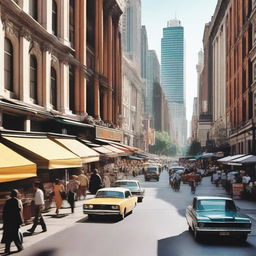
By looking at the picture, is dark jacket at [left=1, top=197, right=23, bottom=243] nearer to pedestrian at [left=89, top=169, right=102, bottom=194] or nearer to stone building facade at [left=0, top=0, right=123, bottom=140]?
stone building facade at [left=0, top=0, right=123, bottom=140]

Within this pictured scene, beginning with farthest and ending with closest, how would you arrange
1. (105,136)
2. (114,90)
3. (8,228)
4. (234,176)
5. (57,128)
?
(114,90)
(105,136)
(234,176)
(57,128)
(8,228)

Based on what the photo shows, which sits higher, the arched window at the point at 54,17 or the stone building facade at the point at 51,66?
the arched window at the point at 54,17

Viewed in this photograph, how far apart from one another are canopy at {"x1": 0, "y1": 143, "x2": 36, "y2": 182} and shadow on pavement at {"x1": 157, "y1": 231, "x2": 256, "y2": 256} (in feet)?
16.5

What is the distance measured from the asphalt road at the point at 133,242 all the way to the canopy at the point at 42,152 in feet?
9.45

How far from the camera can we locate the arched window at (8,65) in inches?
998

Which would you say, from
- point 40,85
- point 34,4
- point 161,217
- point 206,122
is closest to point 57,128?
point 40,85

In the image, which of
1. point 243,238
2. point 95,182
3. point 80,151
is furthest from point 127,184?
point 243,238

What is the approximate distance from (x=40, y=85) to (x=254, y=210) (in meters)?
15.7

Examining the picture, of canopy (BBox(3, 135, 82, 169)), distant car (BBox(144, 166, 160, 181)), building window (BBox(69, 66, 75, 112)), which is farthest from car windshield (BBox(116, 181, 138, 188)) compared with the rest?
distant car (BBox(144, 166, 160, 181))

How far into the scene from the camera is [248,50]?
56.2 meters

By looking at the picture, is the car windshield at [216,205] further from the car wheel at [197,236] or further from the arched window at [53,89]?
the arched window at [53,89]

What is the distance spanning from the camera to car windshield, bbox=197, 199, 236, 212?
15.8 metres

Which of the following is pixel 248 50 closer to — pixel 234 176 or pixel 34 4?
pixel 234 176

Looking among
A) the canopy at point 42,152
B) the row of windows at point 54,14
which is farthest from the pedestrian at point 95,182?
the row of windows at point 54,14
